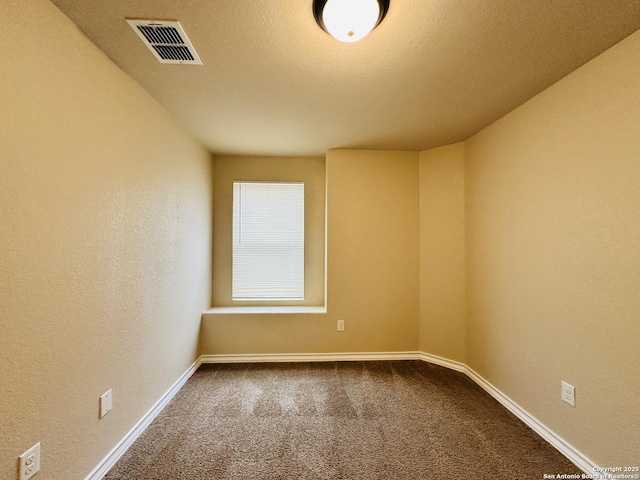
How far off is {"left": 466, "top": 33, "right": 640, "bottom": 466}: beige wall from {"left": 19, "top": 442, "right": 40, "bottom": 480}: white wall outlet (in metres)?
2.75

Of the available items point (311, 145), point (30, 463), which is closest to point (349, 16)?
point (311, 145)

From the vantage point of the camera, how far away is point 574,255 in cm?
162

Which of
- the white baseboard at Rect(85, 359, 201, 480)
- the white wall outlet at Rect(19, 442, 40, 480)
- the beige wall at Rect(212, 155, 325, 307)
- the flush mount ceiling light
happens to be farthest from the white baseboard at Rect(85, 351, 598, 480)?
the flush mount ceiling light

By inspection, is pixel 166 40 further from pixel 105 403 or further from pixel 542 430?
pixel 542 430

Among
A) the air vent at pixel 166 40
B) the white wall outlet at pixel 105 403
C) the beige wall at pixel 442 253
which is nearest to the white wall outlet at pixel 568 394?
the beige wall at pixel 442 253

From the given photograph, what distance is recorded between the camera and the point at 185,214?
2549 mm

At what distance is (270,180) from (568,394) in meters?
3.25

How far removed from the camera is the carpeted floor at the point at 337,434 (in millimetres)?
1543

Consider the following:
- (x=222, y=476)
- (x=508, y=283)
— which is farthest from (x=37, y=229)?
(x=508, y=283)

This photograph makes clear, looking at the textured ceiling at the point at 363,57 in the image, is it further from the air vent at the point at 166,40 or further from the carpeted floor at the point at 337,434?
the carpeted floor at the point at 337,434

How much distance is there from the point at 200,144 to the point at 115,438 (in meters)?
2.58

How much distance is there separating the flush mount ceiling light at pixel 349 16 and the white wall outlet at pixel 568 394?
90.5 inches

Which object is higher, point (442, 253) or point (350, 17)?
point (350, 17)

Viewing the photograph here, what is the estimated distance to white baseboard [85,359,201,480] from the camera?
58.2 inches
